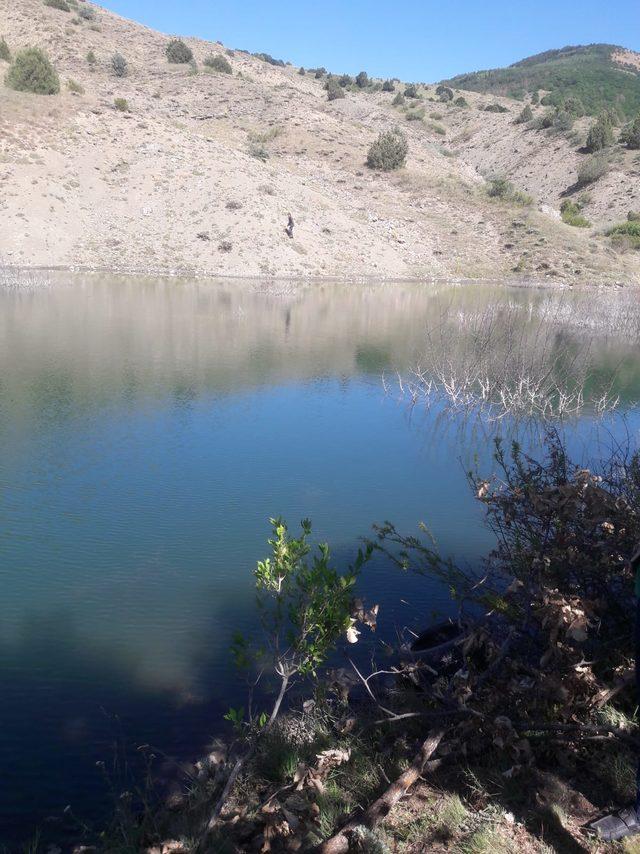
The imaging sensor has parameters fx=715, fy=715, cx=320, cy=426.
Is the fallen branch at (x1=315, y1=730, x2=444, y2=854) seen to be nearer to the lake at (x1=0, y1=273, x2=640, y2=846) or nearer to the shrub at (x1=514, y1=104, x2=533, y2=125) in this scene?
the lake at (x1=0, y1=273, x2=640, y2=846)

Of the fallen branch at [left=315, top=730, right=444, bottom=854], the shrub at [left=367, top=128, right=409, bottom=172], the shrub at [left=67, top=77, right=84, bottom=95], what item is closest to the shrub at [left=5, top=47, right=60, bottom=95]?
the shrub at [left=67, top=77, right=84, bottom=95]

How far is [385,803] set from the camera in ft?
11.0

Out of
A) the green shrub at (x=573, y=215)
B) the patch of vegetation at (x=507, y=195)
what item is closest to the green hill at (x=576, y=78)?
the green shrub at (x=573, y=215)

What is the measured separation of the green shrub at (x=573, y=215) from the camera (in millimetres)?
50625

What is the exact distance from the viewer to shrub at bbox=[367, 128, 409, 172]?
5156 centimetres

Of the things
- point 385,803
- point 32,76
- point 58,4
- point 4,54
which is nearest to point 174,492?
point 385,803

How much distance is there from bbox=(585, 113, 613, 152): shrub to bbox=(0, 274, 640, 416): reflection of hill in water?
3682 centimetres

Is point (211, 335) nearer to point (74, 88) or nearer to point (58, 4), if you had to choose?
point (74, 88)

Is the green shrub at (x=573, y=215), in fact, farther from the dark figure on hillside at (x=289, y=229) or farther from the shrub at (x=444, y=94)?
the shrub at (x=444, y=94)

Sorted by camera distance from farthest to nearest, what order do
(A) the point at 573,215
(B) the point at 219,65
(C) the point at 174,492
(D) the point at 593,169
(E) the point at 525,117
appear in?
(E) the point at 525,117, (B) the point at 219,65, (D) the point at 593,169, (A) the point at 573,215, (C) the point at 174,492

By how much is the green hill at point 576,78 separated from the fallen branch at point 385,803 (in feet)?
267

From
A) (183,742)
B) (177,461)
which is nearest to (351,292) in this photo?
(177,461)

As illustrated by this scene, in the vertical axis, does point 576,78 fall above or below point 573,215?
above

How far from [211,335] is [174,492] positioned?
11.3 metres
